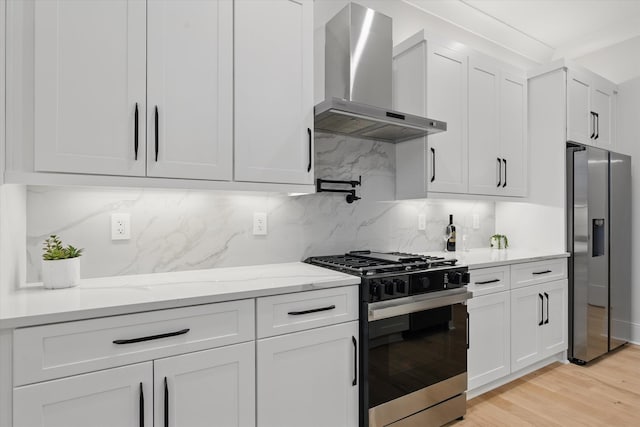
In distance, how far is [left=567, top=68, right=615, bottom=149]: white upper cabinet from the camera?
A: 3.08 metres

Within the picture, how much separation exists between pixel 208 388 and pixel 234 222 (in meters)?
0.95

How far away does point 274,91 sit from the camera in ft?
6.07

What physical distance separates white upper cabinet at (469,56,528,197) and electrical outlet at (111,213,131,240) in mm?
2366

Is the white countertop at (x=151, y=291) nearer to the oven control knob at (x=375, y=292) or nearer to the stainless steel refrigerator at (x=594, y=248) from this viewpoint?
the oven control knob at (x=375, y=292)

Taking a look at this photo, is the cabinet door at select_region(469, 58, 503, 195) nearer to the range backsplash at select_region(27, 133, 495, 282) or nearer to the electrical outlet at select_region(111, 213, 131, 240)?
the range backsplash at select_region(27, 133, 495, 282)

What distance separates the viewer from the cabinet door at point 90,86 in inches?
52.6

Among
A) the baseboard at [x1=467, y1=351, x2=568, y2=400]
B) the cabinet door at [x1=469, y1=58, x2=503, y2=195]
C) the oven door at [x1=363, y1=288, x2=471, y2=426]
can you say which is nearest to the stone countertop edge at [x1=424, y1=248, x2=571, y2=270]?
the oven door at [x1=363, y1=288, x2=471, y2=426]

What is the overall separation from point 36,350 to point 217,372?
23.8 inches

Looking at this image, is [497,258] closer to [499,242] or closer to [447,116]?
[499,242]

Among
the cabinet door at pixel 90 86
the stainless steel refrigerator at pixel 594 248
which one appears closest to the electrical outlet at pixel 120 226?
the cabinet door at pixel 90 86

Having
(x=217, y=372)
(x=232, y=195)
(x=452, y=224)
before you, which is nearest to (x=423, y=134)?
(x=452, y=224)

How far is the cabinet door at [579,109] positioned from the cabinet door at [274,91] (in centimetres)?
248

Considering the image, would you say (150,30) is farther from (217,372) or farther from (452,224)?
(452,224)

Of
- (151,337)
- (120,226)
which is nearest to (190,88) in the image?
(120,226)
